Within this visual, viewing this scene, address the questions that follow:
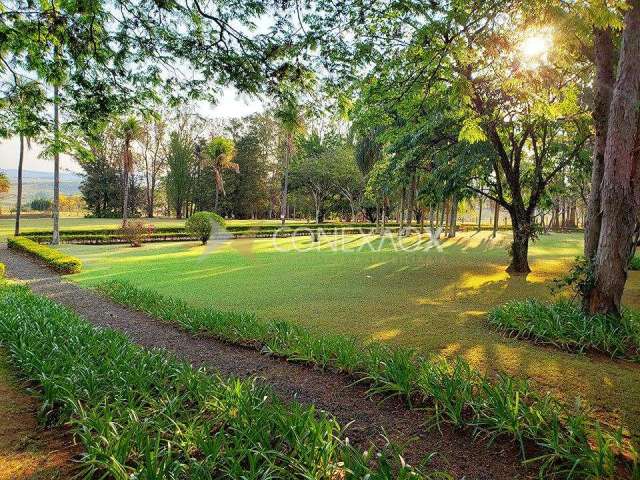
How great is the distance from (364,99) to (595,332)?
5170 mm

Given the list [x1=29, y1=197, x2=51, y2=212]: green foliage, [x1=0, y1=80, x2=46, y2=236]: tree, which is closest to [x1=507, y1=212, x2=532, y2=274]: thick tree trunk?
[x1=0, y1=80, x2=46, y2=236]: tree

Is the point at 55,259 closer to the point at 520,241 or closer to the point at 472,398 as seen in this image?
the point at 472,398

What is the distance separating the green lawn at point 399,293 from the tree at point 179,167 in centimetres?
3022

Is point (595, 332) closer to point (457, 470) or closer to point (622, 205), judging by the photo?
point (622, 205)

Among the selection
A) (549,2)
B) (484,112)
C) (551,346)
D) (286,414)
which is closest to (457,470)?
(286,414)

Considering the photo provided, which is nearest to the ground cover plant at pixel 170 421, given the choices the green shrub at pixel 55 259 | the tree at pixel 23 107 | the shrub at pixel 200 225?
the tree at pixel 23 107

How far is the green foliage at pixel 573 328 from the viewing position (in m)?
4.91

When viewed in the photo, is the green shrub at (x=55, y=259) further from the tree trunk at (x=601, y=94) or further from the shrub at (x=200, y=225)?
the tree trunk at (x=601, y=94)

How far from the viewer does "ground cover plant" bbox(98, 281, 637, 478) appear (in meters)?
2.59

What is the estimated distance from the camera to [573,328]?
532cm

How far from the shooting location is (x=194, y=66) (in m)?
5.30

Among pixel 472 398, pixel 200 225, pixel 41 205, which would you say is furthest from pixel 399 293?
pixel 41 205

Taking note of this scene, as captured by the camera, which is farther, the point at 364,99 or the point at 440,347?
the point at 364,99

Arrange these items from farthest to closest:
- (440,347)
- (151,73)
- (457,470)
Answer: (151,73) < (440,347) < (457,470)
